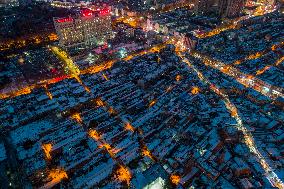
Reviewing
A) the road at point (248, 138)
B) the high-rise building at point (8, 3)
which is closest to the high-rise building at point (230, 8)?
the road at point (248, 138)

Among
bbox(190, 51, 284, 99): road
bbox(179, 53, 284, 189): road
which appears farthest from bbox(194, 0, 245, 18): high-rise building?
bbox(179, 53, 284, 189): road

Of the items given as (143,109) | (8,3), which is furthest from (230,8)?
(8,3)

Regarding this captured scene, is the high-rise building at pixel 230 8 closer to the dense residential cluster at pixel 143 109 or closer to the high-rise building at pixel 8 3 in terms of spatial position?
the dense residential cluster at pixel 143 109

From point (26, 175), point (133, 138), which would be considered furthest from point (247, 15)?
point (26, 175)

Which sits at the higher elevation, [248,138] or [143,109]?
[143,109]

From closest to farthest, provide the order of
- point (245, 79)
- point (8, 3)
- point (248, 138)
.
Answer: point (248, 138) → point (245, 79) → point (8, 3)

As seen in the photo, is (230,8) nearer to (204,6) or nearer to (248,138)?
(204,6)
